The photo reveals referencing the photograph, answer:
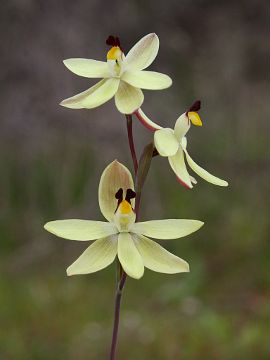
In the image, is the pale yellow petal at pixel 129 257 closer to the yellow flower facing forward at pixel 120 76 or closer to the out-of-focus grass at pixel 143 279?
the yellow flower facing forward at pixel 120 76

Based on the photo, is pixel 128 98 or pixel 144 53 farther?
pixel 144 53

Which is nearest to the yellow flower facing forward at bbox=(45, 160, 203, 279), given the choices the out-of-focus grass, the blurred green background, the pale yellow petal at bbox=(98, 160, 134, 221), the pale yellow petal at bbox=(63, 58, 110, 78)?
the pale yellow petal at bbox=(98, 160, 134, 221)

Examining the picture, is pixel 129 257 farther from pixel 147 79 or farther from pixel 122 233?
pixel 147 79

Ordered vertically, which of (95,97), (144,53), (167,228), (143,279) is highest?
(144,53)

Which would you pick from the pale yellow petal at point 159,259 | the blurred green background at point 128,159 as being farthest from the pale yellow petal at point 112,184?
the blurred green background at point 128,159

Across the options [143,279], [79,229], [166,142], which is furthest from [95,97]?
[143,279]
